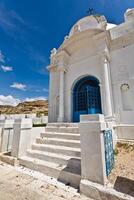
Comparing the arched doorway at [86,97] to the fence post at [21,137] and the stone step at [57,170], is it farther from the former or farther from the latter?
the stone step at [57,170]

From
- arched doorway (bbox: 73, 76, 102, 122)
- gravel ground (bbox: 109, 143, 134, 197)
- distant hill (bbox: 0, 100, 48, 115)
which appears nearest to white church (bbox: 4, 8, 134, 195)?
arched doorway (bbox: 73, 76, 102, 122)

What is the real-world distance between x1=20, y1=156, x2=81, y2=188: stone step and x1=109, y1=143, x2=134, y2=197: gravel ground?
2.88ft

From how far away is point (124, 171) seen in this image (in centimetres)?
297

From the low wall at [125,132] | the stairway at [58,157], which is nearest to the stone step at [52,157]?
the stairway at [58,157]

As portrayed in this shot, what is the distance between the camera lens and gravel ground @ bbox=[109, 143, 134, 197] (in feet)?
8.09

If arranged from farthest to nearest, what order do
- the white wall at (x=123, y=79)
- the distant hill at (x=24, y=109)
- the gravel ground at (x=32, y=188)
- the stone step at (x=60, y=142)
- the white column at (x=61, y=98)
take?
the distant hill at (x=24, y=109)
the white column at (x=61, y=98)
the white wall at (x=123, y=79)
the stone step at (x=60, y=142)
the gravel ground at (x=32, y=188)

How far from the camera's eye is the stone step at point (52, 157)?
12.3 feet

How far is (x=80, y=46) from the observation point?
8164 mm

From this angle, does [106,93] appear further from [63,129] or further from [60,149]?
[60,149]

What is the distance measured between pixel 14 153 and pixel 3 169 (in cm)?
76

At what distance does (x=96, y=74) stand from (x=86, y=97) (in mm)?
1469

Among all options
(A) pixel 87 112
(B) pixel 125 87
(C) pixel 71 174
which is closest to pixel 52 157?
(C) pixel 71 174

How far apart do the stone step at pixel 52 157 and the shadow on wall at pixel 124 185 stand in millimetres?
1263

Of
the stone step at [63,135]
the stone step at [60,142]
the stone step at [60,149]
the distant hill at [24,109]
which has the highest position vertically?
the distant hill at [24,109]
